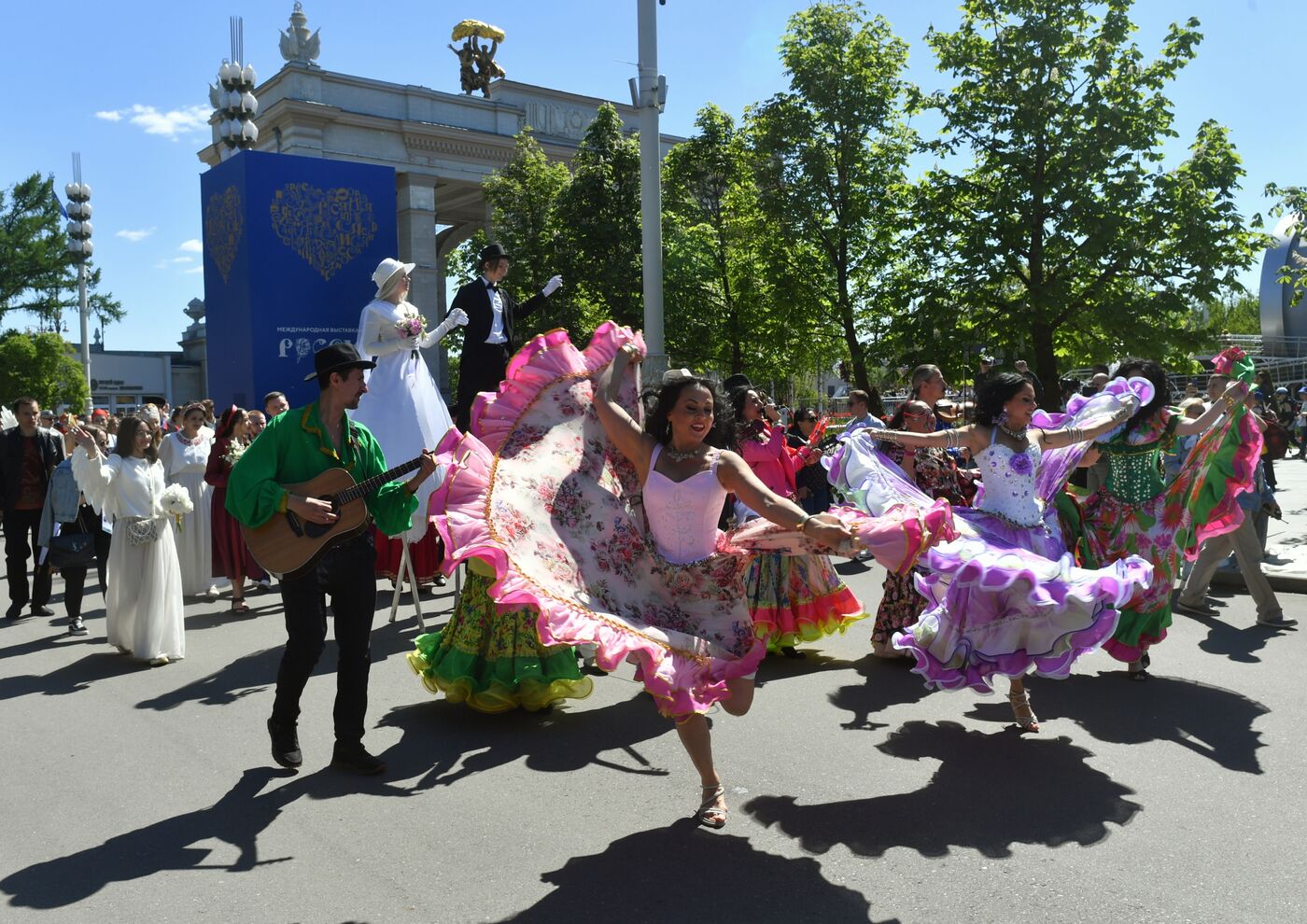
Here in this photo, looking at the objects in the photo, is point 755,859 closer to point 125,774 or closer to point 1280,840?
point 1280,840

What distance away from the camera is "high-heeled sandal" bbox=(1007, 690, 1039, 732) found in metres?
5.59

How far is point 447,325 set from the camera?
8523 millimetres

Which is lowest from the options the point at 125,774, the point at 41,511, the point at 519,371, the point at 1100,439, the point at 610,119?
the point at 125,774

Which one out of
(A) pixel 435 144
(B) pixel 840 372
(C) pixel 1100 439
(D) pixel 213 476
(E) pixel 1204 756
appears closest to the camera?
(E) pixel 1204 756

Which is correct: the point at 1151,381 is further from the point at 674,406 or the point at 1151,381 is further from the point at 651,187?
the point at 651,187

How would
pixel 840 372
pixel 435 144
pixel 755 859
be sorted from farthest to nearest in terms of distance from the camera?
1. pixel 435 144
2. pixel 840 372
3. pixel 755 859

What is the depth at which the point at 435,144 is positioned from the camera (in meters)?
37.7

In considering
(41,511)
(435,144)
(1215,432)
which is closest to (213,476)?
(41,511)

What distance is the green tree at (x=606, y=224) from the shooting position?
26844 millimetres

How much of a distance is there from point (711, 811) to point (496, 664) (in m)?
1.99

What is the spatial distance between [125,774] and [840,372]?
2276cm

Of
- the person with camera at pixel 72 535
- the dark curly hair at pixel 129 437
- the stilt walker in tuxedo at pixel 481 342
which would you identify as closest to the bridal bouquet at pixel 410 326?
the stilt walker in tuxedo at pixel 481 342

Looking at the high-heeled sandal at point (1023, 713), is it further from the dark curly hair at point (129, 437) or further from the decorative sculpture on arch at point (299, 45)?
the decorative sculpture on arch at point (299, 45)

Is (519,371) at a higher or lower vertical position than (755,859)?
higher
